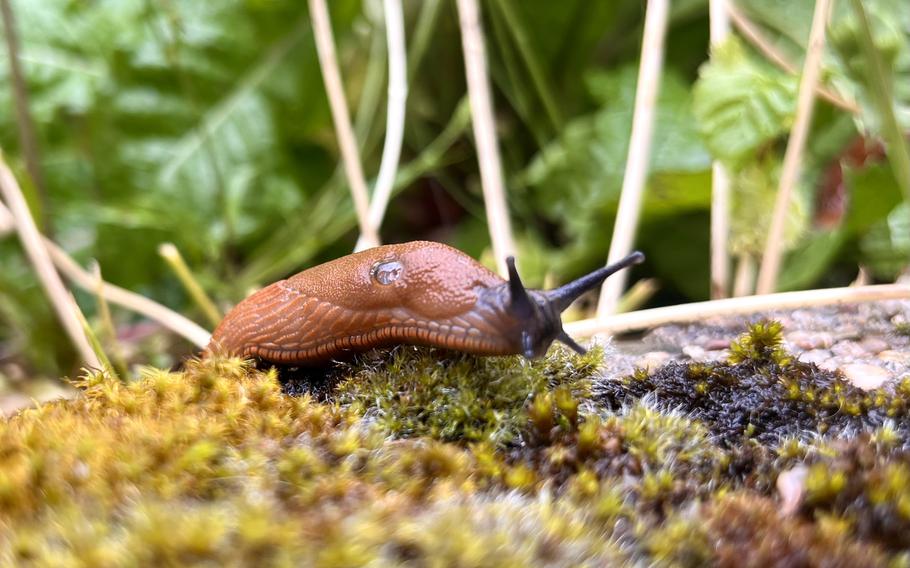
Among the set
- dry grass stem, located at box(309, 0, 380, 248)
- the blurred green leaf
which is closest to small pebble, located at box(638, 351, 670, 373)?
the blurred green leaf

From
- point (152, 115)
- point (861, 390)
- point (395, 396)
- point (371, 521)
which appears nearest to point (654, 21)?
point (861, 390)

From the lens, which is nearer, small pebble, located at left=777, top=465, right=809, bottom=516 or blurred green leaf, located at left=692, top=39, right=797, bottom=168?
small pebble, located at left=777, top=465, right=809, bottom=516

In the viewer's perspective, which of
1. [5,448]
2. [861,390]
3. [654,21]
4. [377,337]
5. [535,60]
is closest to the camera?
[5,448]

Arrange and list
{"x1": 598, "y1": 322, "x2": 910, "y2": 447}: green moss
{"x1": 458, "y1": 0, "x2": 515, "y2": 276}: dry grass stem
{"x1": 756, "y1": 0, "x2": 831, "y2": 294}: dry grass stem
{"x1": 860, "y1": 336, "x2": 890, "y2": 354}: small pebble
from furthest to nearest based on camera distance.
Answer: {"x1": 458, "y1": 0, "x2": 515, "y2": 276}: dry grass stem, {"x1": 756, "y1": 0, "x2": 831, "y2": 294}: dry grass stem, {"x1": 860, "y1": 336, "x2": 890, "y2": 354}: small pebble, {"x1": 598, "y1": 322, "x2": 910, "y2": 447}: green moss

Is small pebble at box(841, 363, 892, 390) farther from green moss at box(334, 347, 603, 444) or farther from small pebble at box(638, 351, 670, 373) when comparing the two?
green moss at box(334, 347, 603, 444)

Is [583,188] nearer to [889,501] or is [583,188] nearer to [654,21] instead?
[654,21]
